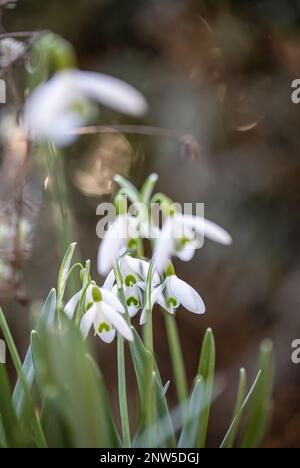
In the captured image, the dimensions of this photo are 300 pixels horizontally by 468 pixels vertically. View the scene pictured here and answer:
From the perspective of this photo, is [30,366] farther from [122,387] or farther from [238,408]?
[238,408]

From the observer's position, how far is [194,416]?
54 cm

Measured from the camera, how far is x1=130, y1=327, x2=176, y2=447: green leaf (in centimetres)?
55

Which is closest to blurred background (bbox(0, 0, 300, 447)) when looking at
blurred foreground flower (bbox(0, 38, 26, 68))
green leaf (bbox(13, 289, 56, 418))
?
blurred foreground flower (bbox(0, 38, 26, 68))

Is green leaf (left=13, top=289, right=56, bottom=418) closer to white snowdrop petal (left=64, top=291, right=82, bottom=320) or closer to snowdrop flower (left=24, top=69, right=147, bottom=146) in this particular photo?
white snowdrop petal (left=64, top=291, right=82, bottom=320)

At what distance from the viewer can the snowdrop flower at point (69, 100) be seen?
1.40ft

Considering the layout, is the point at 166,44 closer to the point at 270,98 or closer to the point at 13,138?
the point at 270,98

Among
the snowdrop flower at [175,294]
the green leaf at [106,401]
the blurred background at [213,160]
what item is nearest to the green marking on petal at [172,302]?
the snowdrop flower at [175,294]

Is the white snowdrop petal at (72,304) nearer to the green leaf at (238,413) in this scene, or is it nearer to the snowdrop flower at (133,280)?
the snowdrop flower at (133,280)

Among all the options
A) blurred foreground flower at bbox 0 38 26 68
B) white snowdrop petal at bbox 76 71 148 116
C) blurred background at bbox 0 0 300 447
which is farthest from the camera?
blurred background at bbox 0 0 300 447

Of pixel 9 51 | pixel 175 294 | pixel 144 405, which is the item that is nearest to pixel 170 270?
pixel 175 294

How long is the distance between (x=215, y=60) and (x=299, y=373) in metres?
0.86

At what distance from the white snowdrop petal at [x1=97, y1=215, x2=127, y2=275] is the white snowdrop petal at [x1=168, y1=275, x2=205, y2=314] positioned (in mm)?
57

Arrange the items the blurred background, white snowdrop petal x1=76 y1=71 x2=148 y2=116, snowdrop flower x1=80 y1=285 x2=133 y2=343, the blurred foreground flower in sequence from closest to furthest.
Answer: white snowdrop petal x1=76 y1=71 x2=148 y2=116
snowdrop flower x1=80 y1=285 x2=133 y2=343
the blurred foreground flower
the blurred background

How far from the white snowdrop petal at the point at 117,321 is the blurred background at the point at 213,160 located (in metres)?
1.07
